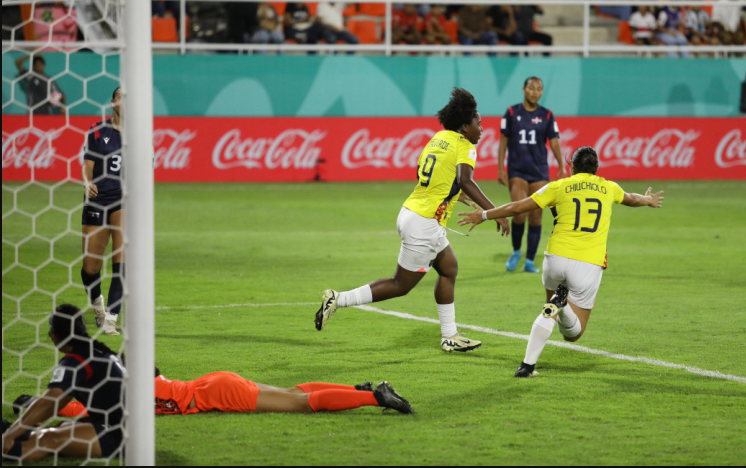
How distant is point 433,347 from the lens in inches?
271

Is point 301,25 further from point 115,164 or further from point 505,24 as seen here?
point 115,164

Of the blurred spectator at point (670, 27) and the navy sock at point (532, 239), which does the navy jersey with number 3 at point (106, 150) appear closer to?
the navy sock at point (532, 239)

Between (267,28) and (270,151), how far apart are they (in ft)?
11.0

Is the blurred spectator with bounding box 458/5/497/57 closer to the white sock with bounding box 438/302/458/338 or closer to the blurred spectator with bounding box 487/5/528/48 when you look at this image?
the blurred spectator with bounding box 487/5/528/48

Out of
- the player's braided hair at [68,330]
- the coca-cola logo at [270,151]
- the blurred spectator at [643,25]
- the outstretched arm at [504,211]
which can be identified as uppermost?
the blurred spectator at [643,25]

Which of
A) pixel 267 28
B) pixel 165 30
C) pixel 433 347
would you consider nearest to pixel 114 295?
pixel 433 347

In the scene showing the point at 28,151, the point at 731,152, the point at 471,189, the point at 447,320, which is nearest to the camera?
the point at 471,189

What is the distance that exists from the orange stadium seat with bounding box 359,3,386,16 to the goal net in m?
7.14

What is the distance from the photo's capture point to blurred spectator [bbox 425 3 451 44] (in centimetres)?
2308

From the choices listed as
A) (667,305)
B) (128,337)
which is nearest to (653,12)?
(667,305)

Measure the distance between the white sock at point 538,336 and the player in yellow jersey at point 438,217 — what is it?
884mm

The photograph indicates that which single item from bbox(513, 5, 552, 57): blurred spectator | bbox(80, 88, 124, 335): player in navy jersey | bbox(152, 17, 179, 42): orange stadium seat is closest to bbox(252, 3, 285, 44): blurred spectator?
bbox(152, 17, 179, 42): orange stadium seat

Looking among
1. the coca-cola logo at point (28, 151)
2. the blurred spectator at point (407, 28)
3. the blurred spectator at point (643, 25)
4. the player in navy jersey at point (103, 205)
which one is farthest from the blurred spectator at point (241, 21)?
the player in navy jersey at point (103, 205)

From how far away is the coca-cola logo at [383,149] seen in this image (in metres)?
21.2
